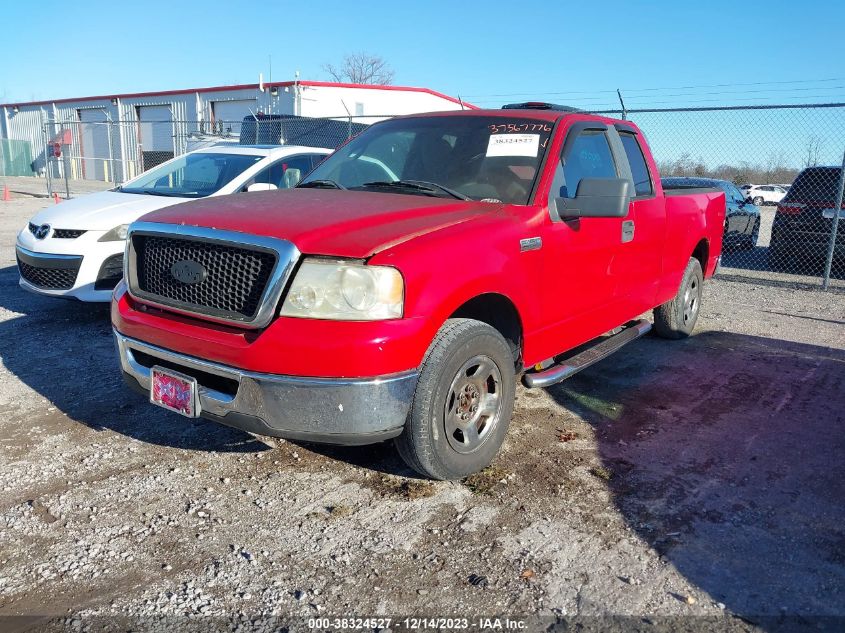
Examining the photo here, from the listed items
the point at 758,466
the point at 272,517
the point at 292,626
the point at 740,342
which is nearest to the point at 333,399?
the point at 272,517

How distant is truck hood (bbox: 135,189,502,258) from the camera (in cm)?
313

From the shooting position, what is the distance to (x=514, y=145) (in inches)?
169

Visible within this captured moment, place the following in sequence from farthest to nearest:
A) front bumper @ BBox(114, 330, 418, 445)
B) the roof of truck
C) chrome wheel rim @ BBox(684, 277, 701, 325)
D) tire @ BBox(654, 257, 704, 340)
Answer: chrome wheel rim @ BBox(684, 277, 701, 325) < tire @ BBox(654, 257, 704, 340) < the roof of truck < front bumper @ BBox(114, 330, 418, 445)

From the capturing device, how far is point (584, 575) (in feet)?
9.41

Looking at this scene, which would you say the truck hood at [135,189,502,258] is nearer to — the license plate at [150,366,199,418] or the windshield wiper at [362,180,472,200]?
the windshield wiper at [362,180,472,200]

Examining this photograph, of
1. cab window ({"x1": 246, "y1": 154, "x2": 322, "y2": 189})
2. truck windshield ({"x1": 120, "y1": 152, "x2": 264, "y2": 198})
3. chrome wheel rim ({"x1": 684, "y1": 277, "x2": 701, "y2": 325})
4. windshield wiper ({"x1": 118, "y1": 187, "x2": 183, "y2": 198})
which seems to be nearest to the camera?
chrome wheel rim ({"x1": 684, "y1": 277, "x2": 701, "y2": 325})

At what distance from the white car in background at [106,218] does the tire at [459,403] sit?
3002 mm

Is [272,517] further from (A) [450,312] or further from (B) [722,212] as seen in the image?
(B) [722,212]

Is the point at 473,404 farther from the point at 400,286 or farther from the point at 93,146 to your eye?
the point at 93,146

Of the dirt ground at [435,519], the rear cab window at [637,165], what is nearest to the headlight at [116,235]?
the dirt ground at [435,519]

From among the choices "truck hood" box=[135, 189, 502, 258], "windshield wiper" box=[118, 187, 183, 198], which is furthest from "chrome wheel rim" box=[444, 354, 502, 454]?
"windshield wiper" box=[118, 187, 183, 198]

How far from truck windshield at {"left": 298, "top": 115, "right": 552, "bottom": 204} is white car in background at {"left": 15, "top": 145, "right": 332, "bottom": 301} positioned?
4.50 ft

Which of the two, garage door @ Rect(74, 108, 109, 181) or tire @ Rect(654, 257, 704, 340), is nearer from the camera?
tire @ Rect(654, 257, 704, 340)

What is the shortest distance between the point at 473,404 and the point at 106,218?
14.6 feet
